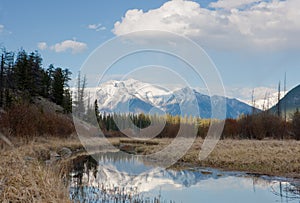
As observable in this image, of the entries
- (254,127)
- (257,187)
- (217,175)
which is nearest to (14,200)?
(257,187)

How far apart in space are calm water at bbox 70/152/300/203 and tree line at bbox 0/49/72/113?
34974mm

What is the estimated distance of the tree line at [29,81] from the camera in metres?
56.0

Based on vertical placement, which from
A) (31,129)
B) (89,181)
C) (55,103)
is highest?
(55,103)

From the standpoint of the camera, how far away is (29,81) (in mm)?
59938

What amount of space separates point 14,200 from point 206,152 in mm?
17467

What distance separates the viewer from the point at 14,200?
22.4 feet

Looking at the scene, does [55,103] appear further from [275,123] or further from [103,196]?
[103,196]

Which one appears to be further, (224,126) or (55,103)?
(55,103)

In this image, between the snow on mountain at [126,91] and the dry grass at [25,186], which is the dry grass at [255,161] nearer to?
the snow on mountain at [126,91]

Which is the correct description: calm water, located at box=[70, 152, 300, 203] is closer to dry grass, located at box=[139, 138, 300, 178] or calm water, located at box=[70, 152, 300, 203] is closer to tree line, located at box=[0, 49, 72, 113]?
dry grass, located at box=[139, 138, 300, 178]

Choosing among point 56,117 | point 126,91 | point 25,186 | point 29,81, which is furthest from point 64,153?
point 29,81

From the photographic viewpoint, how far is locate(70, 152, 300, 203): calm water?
1082 centimetres

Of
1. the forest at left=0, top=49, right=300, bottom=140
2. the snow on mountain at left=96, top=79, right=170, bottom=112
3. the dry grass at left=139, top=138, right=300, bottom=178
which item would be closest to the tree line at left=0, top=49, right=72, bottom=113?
the forest at left=0, top=49, right=300, bottom=140

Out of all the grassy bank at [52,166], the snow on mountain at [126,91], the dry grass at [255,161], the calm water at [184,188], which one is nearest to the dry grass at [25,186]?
the grassy bank at [52,166]
